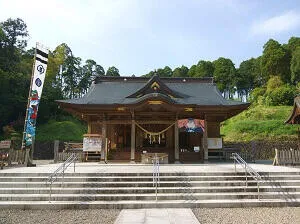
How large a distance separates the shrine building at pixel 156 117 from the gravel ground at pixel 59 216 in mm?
8124

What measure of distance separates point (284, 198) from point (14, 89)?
40.7 m

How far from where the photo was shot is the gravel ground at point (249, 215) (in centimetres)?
682

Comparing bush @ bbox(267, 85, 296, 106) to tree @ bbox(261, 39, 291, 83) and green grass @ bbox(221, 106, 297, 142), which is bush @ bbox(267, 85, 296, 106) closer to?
green grass @ bbox(221, 106, 297, 142)

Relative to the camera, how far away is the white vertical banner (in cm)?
1545

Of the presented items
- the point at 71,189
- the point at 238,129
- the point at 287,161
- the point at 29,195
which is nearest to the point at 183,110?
the point at 287,161

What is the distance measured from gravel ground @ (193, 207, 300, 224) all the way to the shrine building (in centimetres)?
805

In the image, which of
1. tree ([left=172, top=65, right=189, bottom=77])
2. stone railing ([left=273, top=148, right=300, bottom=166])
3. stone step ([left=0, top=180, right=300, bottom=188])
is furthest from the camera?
tree ([left=172, top=65, right=189, bottom=77])

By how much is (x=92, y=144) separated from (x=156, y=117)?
14.6ft

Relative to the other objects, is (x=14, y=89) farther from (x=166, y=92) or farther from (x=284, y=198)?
(x=284, y=198)

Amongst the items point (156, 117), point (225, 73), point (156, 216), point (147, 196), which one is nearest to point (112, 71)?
point (225, 73)

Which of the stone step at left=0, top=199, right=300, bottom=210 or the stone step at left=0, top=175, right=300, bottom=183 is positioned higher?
the stone step at left=0, top=175, right=300, bottom=183

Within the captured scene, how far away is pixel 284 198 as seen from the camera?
8852mm

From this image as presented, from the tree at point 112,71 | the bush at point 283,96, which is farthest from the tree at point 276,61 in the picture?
the tree at point 112,71

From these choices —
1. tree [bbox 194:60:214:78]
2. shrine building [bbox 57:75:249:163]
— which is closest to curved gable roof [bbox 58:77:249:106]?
shrine building [bbox 57:75:249:163]
